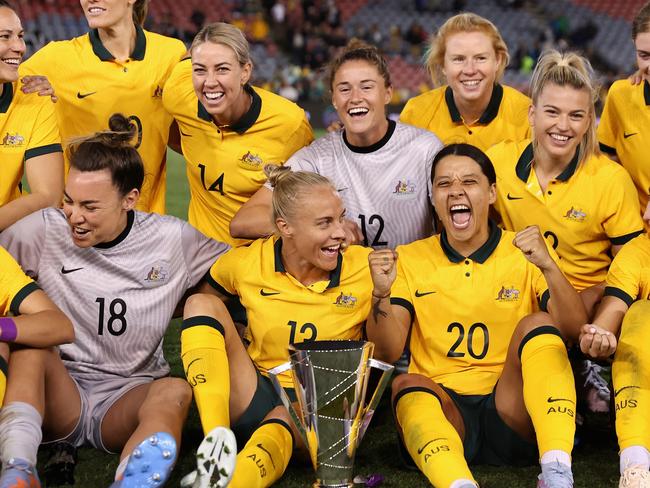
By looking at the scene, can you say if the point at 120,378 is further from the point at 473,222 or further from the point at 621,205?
the point at 621,205

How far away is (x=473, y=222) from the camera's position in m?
3.43

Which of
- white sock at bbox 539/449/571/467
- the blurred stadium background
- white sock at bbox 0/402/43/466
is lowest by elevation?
white sock at bbox 539/449/571/467

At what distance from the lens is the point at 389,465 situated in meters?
3.44

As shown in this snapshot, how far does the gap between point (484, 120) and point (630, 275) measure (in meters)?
1.22

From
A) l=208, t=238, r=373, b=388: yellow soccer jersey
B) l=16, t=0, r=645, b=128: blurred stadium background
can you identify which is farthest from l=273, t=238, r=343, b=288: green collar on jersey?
l=16, t=0, r=645, b=128: blurred stadium background

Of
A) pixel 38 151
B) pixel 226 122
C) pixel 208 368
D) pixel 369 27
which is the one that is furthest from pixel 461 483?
pixel 369 27

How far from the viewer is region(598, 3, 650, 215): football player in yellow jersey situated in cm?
434

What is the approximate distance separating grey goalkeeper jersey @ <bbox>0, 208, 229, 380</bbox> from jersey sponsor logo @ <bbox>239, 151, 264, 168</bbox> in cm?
78

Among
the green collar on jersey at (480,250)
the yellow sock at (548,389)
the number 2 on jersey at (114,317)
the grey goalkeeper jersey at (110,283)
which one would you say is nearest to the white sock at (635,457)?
the yellow sock at (548,389)

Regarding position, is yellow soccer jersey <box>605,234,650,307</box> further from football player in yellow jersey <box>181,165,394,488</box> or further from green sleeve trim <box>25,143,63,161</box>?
green sleeve trim <box>25,143,63,161</box>

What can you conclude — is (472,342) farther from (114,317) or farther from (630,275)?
(114,317)

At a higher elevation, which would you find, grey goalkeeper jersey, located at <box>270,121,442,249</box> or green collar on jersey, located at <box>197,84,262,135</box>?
green collar on jersey, located at <box>197,84,262,135</box>

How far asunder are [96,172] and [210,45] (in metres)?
0.92

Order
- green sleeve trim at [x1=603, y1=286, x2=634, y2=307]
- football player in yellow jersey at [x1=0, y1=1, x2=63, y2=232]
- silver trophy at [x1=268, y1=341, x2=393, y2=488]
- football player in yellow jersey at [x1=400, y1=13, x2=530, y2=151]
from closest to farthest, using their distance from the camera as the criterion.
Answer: silver trophy at [x1=268, y1=341, x2=393, y2=488], green sleeve trim at [x1=603, y1=286, x2=634, y2=307], football player in yellow jersey at [x1=0, y1=1, x2=63, y2=232], football player in yellow jersey at [x1=400, y1=13, x2=530, y2=151]
